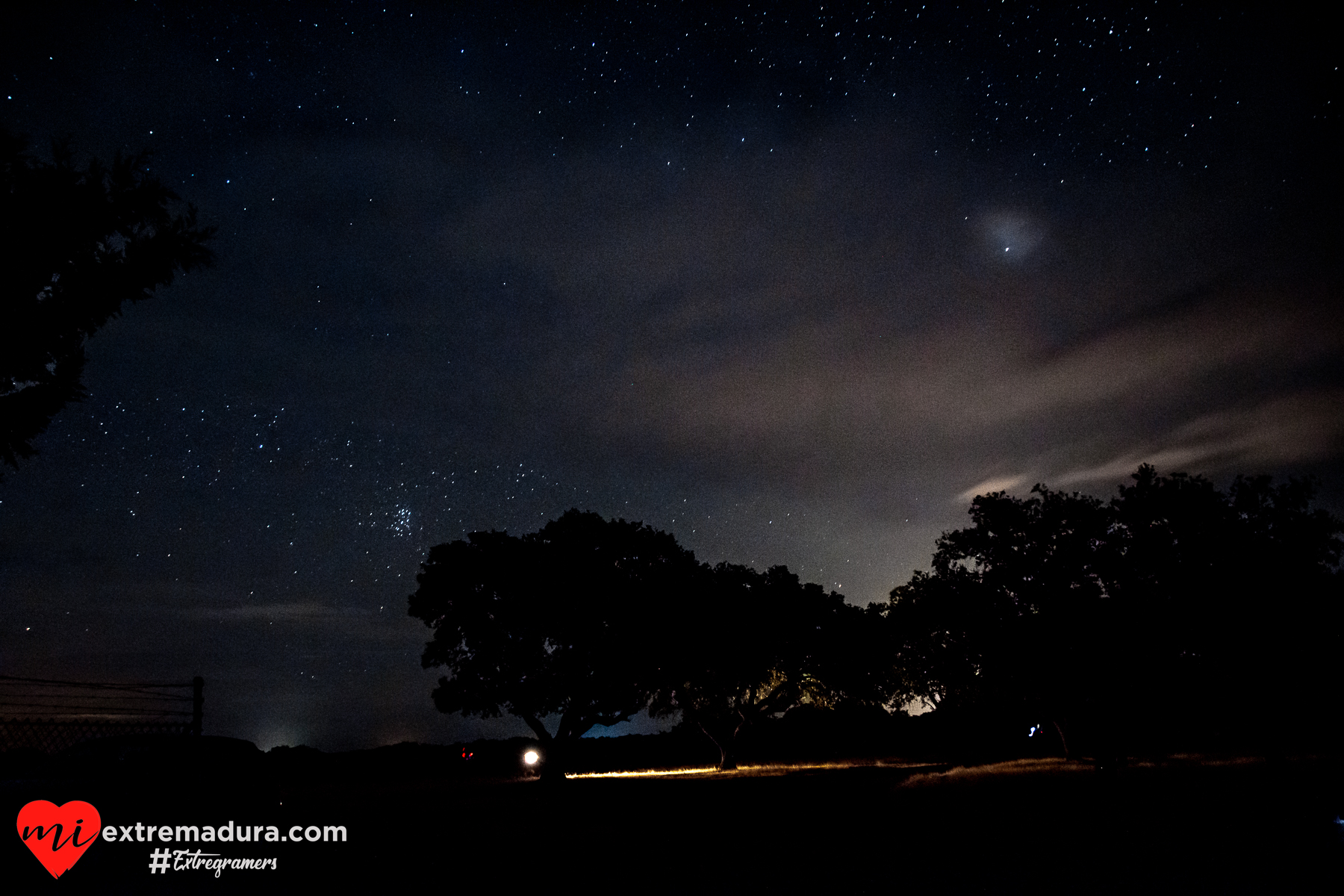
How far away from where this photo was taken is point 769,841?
13.0 meters

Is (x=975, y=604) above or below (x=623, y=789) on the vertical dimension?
above

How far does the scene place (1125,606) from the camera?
92.7 ft

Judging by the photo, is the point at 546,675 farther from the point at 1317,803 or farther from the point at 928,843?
the point at 1317,803

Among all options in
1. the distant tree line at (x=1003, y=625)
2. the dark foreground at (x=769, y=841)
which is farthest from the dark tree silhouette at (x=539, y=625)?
the dark foreground at (x=769, y=841)

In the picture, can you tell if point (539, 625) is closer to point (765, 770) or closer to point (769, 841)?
point (765, 770)

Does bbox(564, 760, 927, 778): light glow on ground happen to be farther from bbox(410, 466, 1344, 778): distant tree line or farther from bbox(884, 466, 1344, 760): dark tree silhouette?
bbox(884, 466, 1344, 760): dark tree silhouette

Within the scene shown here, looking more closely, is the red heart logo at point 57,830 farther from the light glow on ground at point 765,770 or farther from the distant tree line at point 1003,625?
the light glow on ground at point 765,770

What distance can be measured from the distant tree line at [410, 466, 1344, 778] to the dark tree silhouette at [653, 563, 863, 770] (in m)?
0.14

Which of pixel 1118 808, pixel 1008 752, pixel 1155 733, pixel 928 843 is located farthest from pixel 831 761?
pixel 928 843

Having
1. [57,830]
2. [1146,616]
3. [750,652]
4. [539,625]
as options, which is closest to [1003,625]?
[1146,616]

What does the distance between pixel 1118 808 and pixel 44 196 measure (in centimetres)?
1900

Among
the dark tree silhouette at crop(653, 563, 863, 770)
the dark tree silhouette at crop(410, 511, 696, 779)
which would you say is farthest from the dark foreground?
the dark tree silhouette at crop(653, 563, 863, 770)

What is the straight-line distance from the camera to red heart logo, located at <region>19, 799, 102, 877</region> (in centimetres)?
809

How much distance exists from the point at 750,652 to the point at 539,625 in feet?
40.6
